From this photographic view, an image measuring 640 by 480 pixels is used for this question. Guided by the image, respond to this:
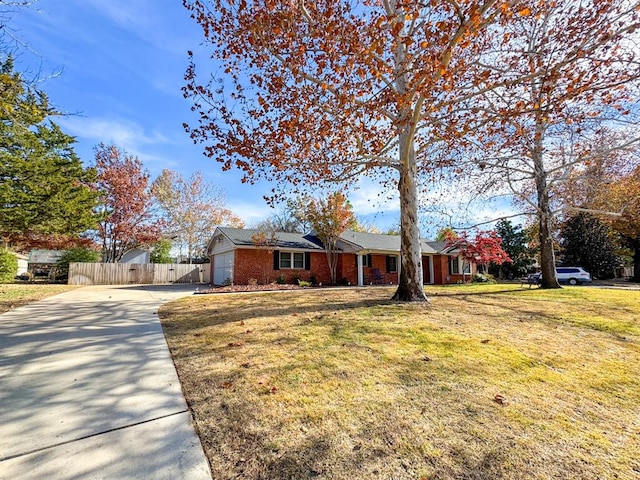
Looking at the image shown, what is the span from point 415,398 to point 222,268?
18.4 metres

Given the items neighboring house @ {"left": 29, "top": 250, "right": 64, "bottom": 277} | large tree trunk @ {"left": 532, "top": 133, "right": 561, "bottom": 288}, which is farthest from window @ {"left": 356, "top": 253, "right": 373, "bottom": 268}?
neighboring house @ {"left": 29, "top": 250, "right": 64, "bottom": 277}

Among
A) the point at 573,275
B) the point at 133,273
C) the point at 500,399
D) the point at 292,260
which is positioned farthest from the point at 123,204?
the point at 573,275

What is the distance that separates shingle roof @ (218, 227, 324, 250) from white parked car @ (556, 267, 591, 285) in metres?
18.0

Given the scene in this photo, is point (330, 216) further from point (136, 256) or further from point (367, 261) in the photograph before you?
point (136, 256)

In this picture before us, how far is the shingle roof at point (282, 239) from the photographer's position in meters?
18.0

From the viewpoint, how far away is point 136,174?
2403cm

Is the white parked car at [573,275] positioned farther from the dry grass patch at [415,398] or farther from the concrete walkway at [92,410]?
the concrete walkway at [92,410]

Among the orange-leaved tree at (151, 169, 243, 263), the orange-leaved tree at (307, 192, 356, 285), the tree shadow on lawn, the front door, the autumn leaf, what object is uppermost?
the orange-leaved tree at (151, 169, 243, 263)

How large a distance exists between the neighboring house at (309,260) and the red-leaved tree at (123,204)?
5.76 meters

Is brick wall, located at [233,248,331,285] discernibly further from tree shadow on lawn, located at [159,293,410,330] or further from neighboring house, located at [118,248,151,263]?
neighboring house, located at [118,248,151,263]

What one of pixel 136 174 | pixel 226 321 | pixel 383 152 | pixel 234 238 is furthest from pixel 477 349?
pixel 136 174

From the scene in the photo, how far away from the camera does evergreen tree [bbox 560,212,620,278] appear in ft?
86.1

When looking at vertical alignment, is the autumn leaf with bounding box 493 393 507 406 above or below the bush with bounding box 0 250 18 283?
below

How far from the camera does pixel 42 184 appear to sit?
1221cm
